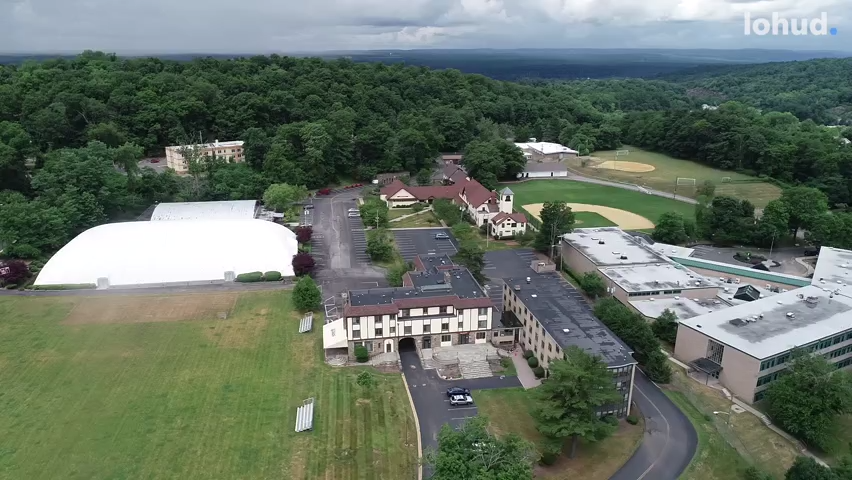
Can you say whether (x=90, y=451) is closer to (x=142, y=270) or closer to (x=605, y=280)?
(x=142, y=270)

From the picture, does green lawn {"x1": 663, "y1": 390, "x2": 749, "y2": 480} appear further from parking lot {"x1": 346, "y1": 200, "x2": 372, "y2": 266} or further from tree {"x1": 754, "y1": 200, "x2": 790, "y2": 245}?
tree {"x1": 754, "y1": 200, "x2": 790, "y2": 245}

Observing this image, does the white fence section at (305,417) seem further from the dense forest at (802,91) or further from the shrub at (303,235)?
the dense forest at (802,91)

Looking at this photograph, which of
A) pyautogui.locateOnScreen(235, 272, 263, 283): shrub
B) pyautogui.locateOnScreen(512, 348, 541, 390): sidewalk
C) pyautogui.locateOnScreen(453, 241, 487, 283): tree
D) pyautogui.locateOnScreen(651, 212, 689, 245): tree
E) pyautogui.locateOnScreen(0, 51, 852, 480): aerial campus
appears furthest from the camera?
pyautogui.locateOnScreen(651, 212, 689, 245): tree

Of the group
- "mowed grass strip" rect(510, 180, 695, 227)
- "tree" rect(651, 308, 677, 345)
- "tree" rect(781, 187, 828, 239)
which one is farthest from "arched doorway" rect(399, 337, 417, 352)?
"tree" rect(781, 187, 828, 239)

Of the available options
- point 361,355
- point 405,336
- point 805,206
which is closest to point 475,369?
point 405,336

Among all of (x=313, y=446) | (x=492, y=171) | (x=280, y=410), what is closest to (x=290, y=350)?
(x=280, y=410)

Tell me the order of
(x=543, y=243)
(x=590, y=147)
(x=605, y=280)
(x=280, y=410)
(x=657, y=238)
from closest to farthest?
(x=280, y=410), (x=605, y=280), (x=543, y=243), (x=657, y=238), (x=590, y=147)

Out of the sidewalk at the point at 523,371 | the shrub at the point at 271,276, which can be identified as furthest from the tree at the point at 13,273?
the sidewalk at the point at 523,371
